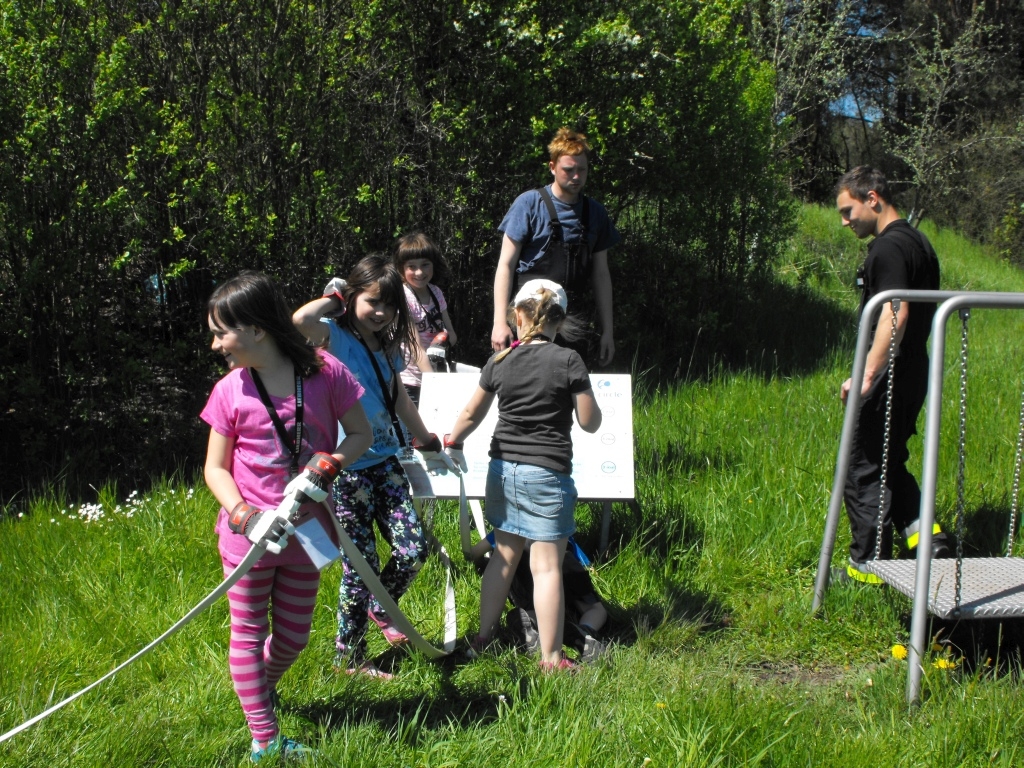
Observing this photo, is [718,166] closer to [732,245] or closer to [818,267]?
[732,245]

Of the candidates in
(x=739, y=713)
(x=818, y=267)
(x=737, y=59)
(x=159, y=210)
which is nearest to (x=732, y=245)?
(x=737, y=59)

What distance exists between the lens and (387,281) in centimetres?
360

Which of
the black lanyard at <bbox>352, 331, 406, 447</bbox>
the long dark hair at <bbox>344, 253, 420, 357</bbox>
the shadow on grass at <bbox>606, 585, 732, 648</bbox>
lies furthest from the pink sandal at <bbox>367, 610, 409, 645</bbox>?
the long dark hair at <bbox>344, 253, 420, 357</bbox>

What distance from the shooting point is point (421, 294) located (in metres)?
5.12

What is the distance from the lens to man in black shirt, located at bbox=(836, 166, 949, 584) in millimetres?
4117

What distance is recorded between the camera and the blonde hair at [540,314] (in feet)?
11.7

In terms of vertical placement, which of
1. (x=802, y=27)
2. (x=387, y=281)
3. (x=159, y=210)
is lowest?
(x=387, y=281)

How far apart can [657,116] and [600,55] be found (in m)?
0.72

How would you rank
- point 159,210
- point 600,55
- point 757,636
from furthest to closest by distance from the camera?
point 600,55
point 159,210
point 757,636

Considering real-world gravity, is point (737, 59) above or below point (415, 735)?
above

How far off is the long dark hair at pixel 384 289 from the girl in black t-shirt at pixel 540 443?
1.40 ft

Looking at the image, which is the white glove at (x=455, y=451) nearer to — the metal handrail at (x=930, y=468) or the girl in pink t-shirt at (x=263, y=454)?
the girl in pink t-shirt at (x=263, y=454)

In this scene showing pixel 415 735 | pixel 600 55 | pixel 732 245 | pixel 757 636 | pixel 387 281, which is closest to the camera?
pixel 415 735

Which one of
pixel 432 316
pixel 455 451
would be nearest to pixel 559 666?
pixel 455 451
